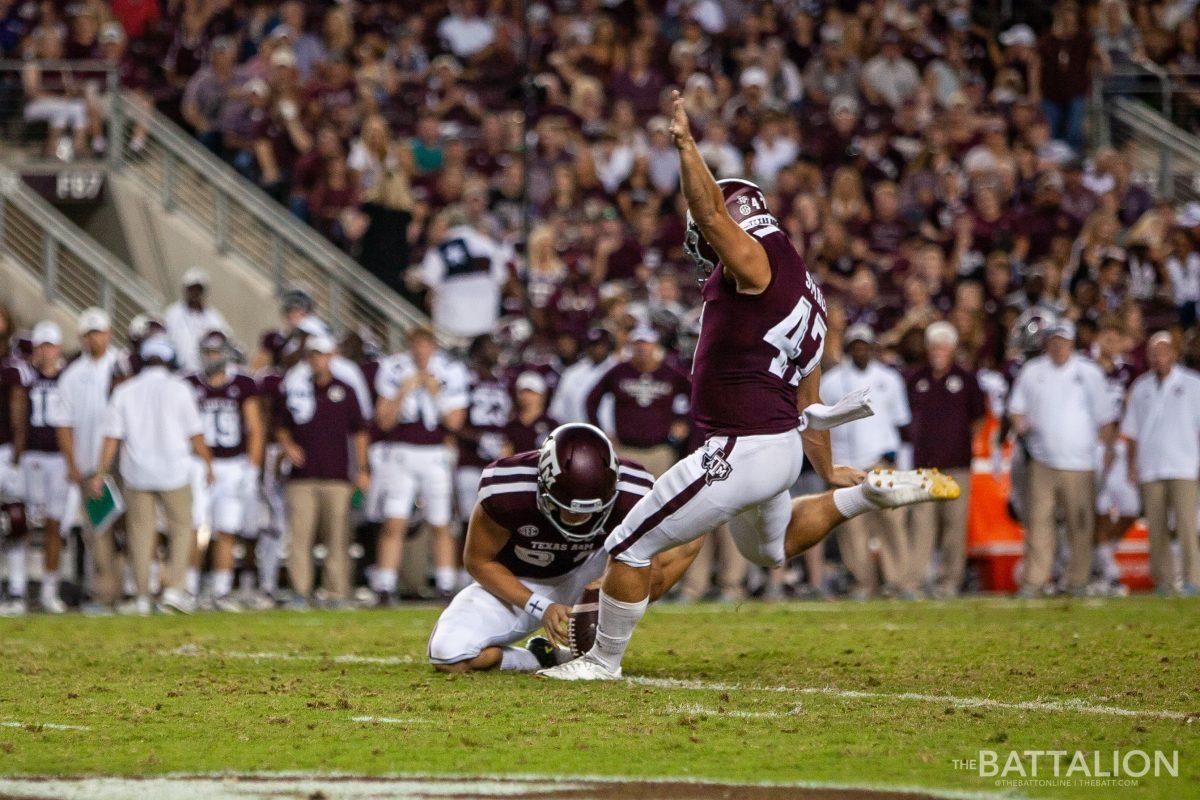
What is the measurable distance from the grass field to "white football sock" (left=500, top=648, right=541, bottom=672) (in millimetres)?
234

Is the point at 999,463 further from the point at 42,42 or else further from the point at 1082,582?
the point at 42,42

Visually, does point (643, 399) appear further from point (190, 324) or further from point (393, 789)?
point (393, 789)

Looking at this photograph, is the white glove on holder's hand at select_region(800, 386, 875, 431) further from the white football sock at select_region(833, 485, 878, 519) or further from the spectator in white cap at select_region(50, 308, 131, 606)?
the spectator in white cap at select_region(50, 308, 131, 606)

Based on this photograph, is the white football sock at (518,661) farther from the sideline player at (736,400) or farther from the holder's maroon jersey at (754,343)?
the holder's maroon jersey at (754,343)

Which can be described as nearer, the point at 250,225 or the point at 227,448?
the point at 227,448

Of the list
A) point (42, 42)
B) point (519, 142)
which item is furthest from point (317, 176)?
point (42, 42)

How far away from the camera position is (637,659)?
844 cm

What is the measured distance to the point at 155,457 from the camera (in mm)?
12883

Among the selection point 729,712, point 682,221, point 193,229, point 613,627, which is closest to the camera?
point 729,712

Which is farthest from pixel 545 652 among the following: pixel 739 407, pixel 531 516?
pixel 739 407

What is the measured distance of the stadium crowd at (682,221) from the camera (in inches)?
544

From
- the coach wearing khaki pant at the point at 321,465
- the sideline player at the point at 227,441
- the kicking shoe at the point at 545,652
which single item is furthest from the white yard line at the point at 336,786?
the sideline player at the point at 227,441

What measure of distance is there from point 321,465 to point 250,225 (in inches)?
175

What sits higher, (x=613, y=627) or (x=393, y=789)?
(x=613, y=627)
